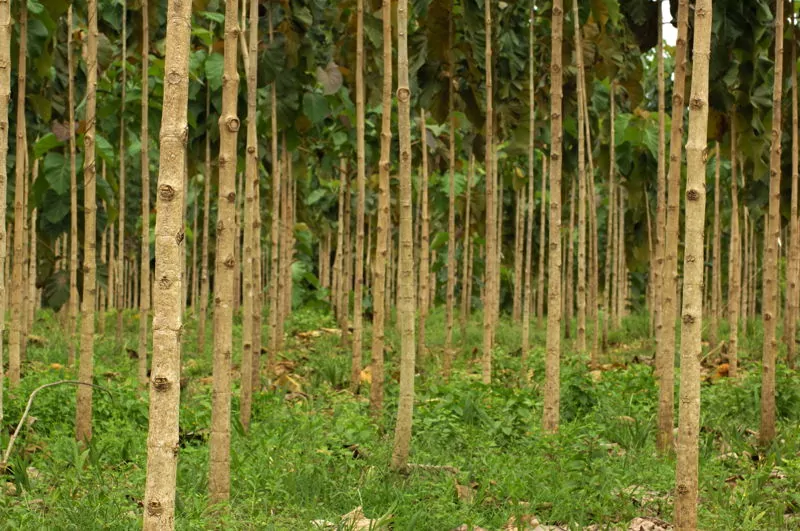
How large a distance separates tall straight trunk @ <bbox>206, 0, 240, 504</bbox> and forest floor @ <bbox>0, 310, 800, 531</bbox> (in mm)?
244

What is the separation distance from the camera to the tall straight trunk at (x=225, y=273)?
468 cm

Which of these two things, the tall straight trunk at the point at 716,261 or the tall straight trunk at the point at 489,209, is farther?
the tall straight trunk at the point at 716,261

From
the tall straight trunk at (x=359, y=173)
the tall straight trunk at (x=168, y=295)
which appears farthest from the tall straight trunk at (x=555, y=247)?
the tall straight trunk at (x=168, y=295)

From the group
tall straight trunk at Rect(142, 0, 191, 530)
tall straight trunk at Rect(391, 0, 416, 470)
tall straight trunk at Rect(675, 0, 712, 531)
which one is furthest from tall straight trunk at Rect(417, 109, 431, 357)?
tall straight trunk at Rect(142, 0, 191, 530)

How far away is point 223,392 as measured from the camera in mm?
4809

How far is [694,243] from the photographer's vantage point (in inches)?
154

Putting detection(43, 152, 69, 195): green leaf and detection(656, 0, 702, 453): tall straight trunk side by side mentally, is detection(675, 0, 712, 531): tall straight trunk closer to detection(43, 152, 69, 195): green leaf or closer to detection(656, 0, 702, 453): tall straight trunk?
detection(656, 0, 702, 453): tall straight trunk

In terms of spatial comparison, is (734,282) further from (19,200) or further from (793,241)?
(19,200)

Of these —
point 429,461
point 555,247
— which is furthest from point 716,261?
point 429,461

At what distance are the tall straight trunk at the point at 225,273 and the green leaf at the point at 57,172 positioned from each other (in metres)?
4.18

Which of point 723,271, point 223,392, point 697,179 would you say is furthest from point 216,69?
point 723,271

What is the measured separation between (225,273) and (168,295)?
1684mm

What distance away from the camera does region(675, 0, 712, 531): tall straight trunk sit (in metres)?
3.91

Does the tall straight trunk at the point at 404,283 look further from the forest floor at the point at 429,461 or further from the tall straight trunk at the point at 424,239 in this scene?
the tall straight trunk at the point at 424,239
